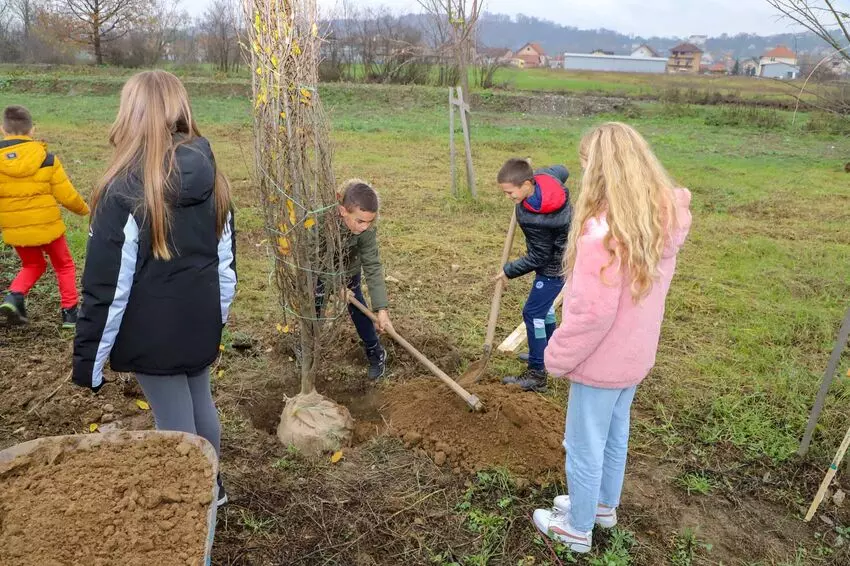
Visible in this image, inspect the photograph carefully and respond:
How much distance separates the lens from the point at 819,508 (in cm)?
315

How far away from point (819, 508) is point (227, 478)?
3060mm

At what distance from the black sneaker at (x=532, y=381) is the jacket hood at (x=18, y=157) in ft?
12.2

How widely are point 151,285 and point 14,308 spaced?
3.19 m

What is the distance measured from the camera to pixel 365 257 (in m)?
3.61

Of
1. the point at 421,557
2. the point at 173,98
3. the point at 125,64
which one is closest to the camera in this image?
the point at 173,98

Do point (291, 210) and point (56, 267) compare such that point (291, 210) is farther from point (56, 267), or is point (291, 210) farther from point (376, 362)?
point (56, 267)

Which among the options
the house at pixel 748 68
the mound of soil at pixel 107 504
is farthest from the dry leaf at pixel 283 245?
the house at pixel 748 68

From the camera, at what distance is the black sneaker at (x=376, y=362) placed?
4258 millimetres

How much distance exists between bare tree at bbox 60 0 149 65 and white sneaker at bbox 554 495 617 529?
128 feet

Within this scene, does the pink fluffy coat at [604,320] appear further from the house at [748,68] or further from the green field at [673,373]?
the house at [748,68]

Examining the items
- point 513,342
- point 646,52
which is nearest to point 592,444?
point 513,342

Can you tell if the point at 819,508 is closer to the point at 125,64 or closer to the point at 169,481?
the point at 169,481

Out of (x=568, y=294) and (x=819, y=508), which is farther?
(x=819, y=508)

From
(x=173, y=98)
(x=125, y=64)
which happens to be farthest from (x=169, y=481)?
(x=125, y=64)
